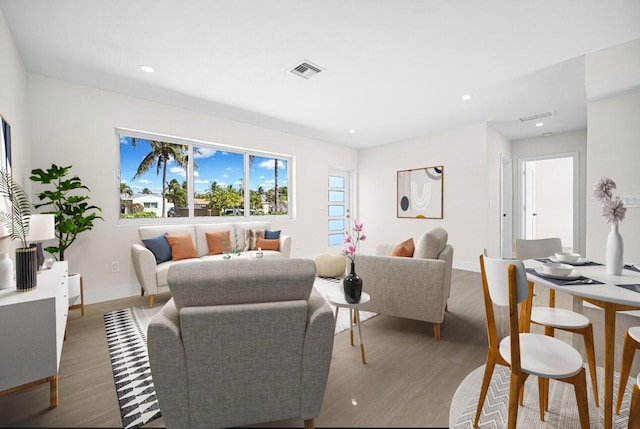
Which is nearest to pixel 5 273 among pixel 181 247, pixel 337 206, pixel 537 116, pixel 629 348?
pixel 181 247

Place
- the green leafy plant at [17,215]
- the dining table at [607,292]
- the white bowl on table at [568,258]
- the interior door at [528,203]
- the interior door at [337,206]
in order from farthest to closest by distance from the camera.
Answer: the interior door at [337,206] < the interior door at [528,203] < the white bowl on table at [568,258] < the green leafy plant at [17,215] < the dining table at [607,292]

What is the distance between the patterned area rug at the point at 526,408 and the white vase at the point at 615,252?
2.39 ft

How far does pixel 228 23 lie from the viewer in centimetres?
242

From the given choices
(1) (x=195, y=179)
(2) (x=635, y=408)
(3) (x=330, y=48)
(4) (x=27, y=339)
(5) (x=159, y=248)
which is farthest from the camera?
(1) (x=195, y=179)

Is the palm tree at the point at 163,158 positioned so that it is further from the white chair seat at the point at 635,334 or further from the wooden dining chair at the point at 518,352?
the white chair seat at the point at 635,334

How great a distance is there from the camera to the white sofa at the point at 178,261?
10.7 ft

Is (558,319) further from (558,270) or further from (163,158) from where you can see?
(163,158)

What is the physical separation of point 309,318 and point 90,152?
3767 mm

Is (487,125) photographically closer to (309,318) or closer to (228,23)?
(228,23)

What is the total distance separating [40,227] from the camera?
2107 mm

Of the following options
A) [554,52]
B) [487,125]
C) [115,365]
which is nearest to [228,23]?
[115,365]

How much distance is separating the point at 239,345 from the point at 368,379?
1.07 m

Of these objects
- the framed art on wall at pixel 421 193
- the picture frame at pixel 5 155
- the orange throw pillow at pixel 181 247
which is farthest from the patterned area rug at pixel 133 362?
the framed art on wall at pixel 421 193

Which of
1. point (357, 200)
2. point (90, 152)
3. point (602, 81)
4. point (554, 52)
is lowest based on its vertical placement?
point (357, 200)
